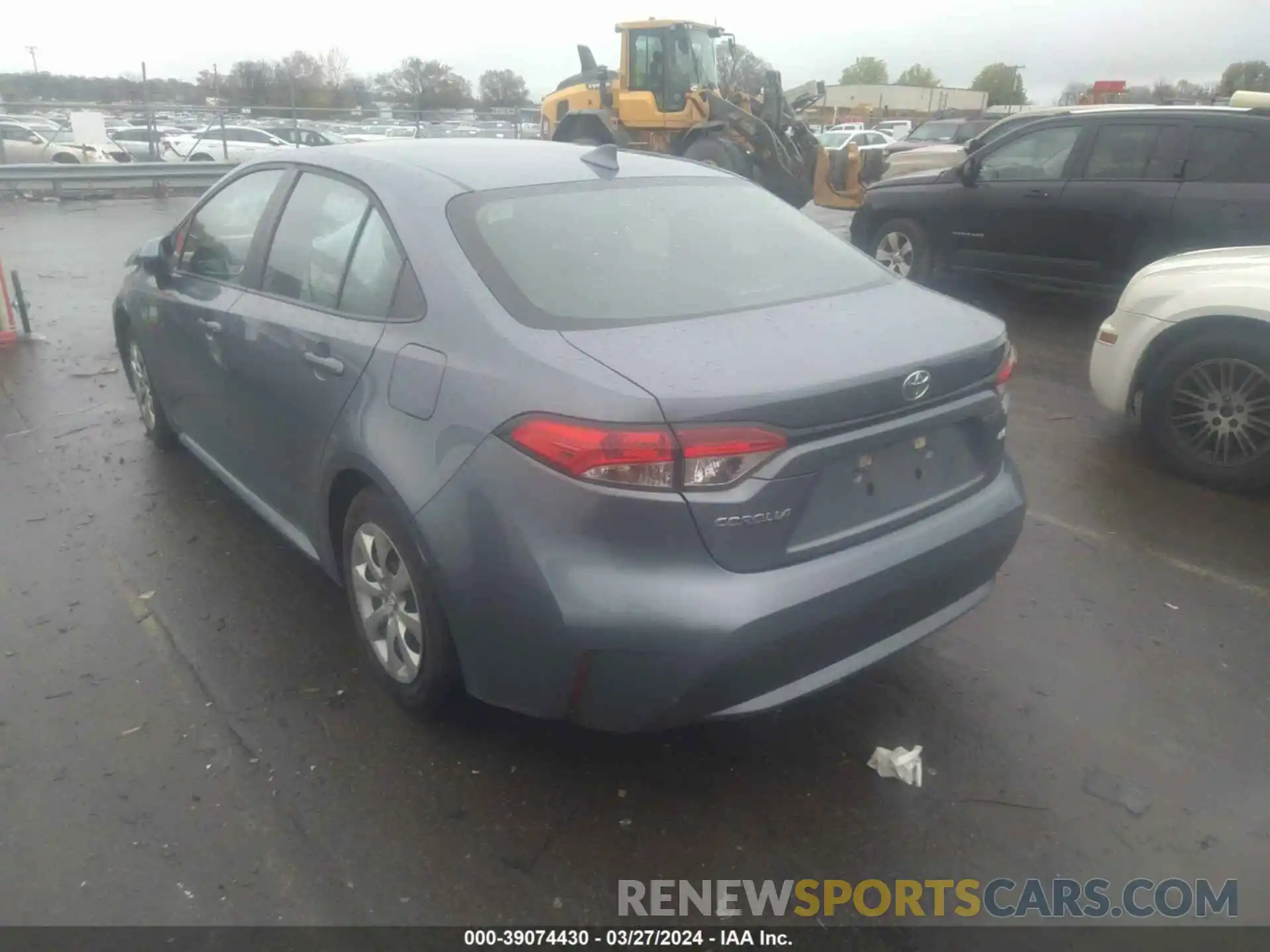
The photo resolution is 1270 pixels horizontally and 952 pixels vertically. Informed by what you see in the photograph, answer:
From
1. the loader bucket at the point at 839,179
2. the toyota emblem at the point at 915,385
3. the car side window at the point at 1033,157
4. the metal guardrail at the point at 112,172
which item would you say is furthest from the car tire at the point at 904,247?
the metal guardrail at the point at 112,172

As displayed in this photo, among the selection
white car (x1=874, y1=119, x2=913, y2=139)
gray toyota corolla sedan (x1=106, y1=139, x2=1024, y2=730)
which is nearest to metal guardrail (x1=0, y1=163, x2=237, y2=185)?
gray toyota corolla sedan (x1=106, y1=139, x2=1024, y2=730)

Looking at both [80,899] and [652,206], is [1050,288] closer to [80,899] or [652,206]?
[652,206]

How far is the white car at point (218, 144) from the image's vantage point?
2470 cm

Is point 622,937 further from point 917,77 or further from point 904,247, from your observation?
point 917,77

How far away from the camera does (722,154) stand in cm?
1395

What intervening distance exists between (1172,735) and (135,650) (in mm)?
3509

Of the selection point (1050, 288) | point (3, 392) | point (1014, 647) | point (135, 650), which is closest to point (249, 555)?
point (135, 650)

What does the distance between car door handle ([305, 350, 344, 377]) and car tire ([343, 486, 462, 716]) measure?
407 millimetres

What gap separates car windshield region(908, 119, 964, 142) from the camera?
28.2 metres

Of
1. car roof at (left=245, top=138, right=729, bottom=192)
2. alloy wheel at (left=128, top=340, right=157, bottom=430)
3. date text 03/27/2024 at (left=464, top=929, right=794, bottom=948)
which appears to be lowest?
date text 03/27/2024 at (left=464, top=929, right=794, bottom=948)

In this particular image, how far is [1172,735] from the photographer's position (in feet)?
10.2

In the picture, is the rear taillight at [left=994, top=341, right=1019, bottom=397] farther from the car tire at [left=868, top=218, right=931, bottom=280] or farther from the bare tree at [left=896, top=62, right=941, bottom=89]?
the bare tree at [left=896, top=62, right=941, bottom=89]

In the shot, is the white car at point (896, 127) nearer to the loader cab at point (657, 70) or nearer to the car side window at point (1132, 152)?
the loader cab at point (657, 70)

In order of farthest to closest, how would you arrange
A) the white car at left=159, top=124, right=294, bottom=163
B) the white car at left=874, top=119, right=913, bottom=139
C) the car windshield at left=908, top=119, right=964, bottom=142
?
the white car at left=874, top=119, right=913, bottom=139
the car windshield at left=908, top=119, right=964, bottom=142
the white car at left=159, top=124, right=294, bottom=163
